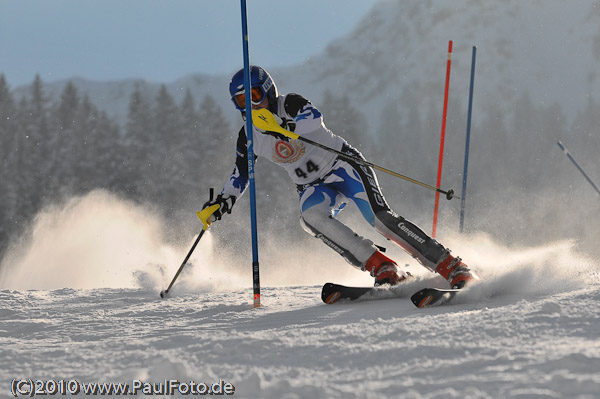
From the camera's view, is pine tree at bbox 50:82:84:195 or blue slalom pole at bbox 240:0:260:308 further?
pine tree at bbox 50:82:84:195

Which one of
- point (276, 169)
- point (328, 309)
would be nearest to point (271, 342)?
point (328, 309)

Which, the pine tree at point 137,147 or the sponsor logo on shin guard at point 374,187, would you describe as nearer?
the sponsor logo on shin guard at point 374,187

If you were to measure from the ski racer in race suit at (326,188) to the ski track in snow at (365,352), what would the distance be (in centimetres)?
61

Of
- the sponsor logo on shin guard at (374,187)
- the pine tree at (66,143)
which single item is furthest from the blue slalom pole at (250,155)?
the pine tree at (66,143)

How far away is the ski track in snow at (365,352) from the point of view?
4.70ft

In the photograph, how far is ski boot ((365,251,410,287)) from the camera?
3.58 m

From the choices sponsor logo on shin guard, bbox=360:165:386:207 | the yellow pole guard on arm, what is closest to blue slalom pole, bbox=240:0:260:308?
the yellow pole guard on arm

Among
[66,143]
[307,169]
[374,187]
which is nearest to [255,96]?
[307,169]

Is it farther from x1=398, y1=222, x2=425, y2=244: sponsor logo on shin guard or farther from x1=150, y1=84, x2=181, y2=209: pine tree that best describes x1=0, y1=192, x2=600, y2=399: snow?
x1=150, y1=84, x2=181, y2=209: pine tree

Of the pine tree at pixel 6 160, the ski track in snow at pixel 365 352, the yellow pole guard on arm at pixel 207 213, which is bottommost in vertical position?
the ski track in snow at pixel 365 352

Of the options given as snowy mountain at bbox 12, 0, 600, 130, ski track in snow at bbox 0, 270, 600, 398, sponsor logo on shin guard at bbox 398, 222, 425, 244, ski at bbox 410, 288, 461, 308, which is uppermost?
snowy mountain at bbox 12, 0, 600, 130

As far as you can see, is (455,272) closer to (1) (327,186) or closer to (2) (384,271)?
(2) (384,271)

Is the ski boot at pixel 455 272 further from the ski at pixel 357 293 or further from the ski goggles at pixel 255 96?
the ski goggles at pixel 255 96

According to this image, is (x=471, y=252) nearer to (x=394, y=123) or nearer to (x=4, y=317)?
(x=4, y=317)
